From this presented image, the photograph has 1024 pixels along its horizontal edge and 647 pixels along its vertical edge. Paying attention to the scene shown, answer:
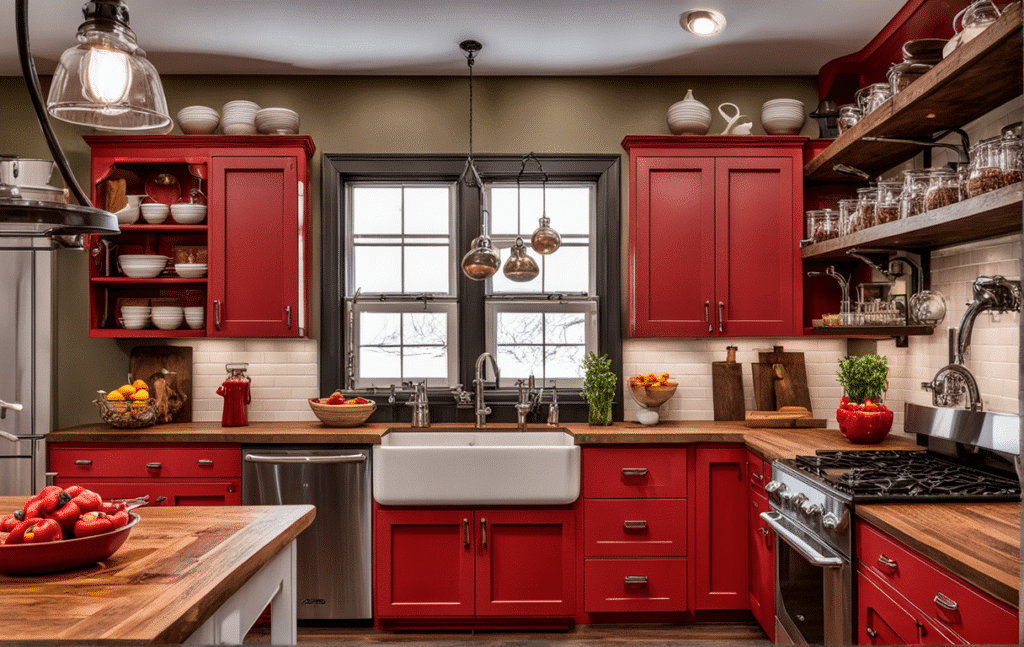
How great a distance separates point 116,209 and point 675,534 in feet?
11.4

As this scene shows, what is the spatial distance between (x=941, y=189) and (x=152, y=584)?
9.06 feet

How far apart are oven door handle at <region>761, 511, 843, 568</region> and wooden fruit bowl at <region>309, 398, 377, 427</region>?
80.6 inches

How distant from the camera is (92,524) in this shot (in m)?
1.45

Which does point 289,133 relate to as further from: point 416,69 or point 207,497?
point 207,497

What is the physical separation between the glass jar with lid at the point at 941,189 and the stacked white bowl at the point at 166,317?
363 centimetres

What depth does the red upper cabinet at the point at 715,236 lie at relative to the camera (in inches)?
148

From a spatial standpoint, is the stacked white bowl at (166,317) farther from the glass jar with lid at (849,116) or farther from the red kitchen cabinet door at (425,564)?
the glass jar with lid at (849,116)

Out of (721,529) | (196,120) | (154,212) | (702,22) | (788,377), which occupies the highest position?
(702,22)

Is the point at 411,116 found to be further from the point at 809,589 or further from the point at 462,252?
the point at 809,589

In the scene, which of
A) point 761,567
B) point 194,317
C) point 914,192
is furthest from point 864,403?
point 194,317

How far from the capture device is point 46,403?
3.80 meters

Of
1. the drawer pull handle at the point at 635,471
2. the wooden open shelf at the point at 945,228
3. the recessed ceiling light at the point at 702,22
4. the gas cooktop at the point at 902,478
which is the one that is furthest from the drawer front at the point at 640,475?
the recessed ceiling light at the point at 702,22

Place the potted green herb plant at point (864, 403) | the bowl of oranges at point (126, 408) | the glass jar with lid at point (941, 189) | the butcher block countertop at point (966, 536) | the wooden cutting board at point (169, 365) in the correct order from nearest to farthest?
the butcher block countertop at point (966, 536) → the glass jar with lid at point (941, 189) → the potted green herb plant at point (864, 403) → the bowl of oranges at point (126, 408) → the wooden cutting board at point (169, 365)

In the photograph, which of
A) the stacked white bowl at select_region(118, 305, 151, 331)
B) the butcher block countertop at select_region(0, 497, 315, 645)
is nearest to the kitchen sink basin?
the butcher block countertop at select_region(0, 497, 315, 645)
